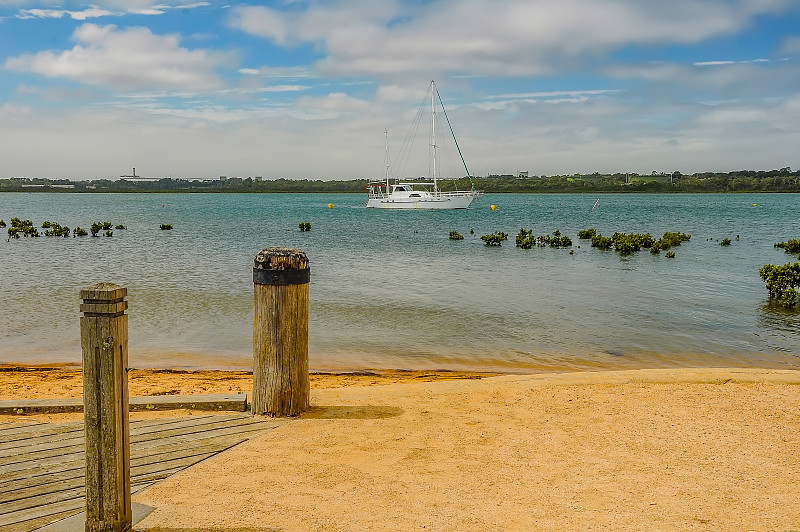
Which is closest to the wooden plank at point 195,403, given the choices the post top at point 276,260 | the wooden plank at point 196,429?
the wooden plank at point 196,429

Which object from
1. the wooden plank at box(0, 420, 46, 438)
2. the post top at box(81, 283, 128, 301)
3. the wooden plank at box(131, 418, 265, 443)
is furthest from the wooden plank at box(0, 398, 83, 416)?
the post top at box(81, 283, 128, 301)

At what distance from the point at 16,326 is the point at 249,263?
1469cm

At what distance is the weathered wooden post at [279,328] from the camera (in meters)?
5.75

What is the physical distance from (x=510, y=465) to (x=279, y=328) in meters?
2.22

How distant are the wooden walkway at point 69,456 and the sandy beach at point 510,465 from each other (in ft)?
0.57

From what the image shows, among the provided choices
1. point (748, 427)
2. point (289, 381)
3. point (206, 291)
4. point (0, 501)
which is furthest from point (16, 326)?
point (748, 427)

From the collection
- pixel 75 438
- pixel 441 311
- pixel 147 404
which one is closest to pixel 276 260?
pixel 147 404

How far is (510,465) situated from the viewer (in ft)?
16.3

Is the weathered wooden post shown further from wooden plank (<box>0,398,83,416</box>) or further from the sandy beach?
wooden plank (<box>0,398,83,416</box>)

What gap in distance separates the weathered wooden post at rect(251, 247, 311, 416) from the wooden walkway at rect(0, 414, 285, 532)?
0.23 m

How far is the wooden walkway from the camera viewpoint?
3.86 m

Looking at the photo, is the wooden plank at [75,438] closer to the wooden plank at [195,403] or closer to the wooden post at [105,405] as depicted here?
the wooden plank at [195,403]

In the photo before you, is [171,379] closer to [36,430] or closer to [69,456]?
[36,430]

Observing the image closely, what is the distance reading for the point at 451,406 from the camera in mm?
6617
